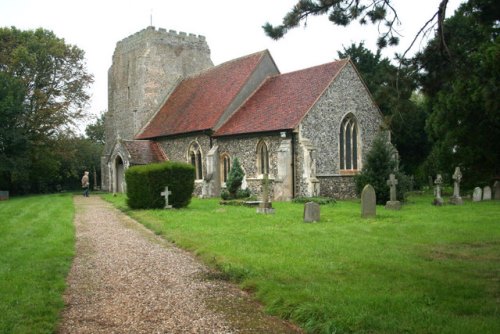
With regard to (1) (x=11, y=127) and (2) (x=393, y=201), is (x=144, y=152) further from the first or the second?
(2) (x=393, y=201)

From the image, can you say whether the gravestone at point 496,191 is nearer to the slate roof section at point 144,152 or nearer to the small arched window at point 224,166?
the small arched window at point 224,166

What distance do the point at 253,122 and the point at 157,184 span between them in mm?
7794

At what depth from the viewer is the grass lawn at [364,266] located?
5.19 m

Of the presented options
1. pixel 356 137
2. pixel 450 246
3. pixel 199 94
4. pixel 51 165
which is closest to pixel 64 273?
pixel 450 246

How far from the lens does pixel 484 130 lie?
1555cm

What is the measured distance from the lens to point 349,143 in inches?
956

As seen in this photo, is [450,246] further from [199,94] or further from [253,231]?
[199,94]

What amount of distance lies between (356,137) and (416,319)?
20093 millimetres

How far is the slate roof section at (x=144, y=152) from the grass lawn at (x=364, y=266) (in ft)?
48.8

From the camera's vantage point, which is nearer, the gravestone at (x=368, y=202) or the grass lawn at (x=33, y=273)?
the grass lawn at (x=33, y=273)

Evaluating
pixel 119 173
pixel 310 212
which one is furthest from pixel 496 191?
pixel 119 173

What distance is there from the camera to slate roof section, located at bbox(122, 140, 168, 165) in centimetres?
2871

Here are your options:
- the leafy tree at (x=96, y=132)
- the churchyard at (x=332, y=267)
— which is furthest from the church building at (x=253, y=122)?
the leafy tree at (x=96, y=132)

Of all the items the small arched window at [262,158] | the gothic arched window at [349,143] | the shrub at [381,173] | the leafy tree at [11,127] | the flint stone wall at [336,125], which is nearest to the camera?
the shrub at [381,173]
